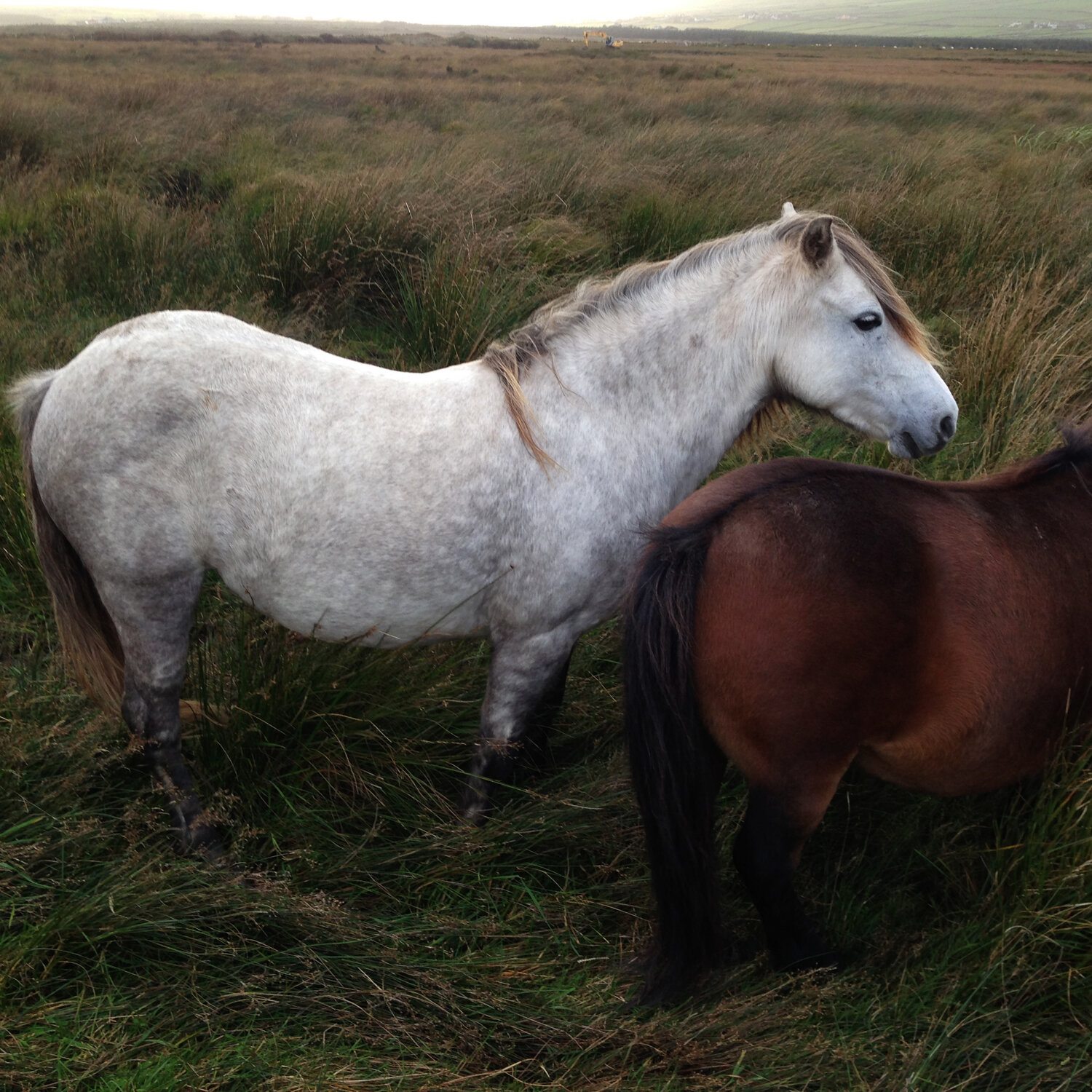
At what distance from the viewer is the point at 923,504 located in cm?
178

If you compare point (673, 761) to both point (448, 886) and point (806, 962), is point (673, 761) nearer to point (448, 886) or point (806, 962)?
point (806, 962)

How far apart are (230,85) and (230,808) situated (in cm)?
1940

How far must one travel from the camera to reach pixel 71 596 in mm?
2451

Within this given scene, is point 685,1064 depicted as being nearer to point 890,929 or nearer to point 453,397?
point 890,929

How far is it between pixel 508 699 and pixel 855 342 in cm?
137

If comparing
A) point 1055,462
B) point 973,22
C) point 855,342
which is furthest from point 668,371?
point 973,22

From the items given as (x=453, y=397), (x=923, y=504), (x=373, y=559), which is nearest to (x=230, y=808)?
(x=373, y=559)

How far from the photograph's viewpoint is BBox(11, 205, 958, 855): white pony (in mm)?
2158

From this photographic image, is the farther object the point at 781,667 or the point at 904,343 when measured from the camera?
the point at 904,343

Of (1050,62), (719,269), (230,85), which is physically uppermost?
(1050,62)

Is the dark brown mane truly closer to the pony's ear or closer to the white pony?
the white pony

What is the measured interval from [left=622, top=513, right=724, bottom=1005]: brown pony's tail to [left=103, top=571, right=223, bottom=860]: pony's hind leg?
1.21 metres

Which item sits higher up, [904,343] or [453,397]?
[904,343]

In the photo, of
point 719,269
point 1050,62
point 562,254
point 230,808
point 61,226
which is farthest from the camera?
point 1050,62
